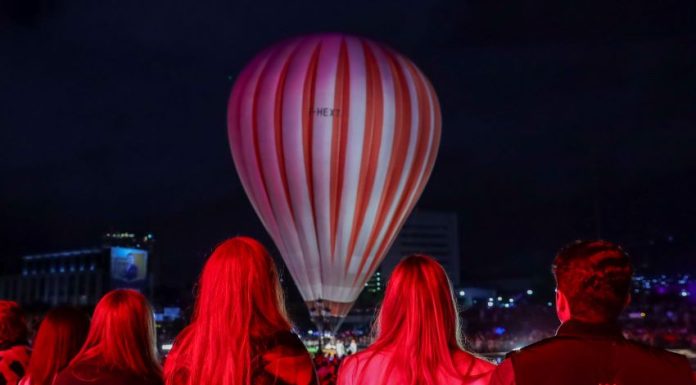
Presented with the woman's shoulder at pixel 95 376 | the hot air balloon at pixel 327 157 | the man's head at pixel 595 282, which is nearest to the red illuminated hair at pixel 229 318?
the woman's shoulder at pixel 95 376

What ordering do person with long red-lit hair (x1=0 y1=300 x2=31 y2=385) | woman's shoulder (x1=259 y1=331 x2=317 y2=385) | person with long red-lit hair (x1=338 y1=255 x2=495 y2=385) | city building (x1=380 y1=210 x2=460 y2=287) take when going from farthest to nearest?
city building (x1=380 y1=210 x2=460 y2=287) → person with long red-lit hair (x1=0 y1=300 x2=31 y2=385) → person with long red-lit hair (x1=338 y1=255 x2=495 y2=385) → woman's shoulder (x1=259 y1=331 x2=317 y2=385)

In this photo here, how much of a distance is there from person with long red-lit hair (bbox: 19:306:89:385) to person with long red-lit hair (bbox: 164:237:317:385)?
1422 millimetres

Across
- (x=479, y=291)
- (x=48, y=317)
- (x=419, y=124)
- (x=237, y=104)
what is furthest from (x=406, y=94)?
(x=479, y=291)

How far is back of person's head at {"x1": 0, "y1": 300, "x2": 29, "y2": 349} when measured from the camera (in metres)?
5.50

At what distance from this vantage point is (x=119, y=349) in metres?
3.84

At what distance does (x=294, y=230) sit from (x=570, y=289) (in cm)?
2544

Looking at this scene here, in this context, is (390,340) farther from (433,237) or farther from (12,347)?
(433,237)

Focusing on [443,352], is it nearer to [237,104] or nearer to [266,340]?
[266,340]

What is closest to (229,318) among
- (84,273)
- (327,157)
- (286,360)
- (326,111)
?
(286,360)

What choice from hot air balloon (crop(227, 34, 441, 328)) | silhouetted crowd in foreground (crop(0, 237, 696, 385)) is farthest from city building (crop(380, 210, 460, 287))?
silhouetted crowd in foreground (crop(0, 237, 696, 385))

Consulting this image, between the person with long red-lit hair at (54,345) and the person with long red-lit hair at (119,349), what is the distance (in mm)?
811

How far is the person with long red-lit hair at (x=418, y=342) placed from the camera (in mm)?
3531

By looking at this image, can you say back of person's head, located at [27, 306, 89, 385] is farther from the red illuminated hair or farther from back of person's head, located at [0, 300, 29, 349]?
the red illuminated hair

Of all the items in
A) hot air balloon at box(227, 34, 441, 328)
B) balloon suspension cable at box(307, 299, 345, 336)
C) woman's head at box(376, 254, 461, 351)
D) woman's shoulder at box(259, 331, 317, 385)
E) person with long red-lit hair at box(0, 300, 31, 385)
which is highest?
hot air balloon at box(227, 34, 441, 328)
